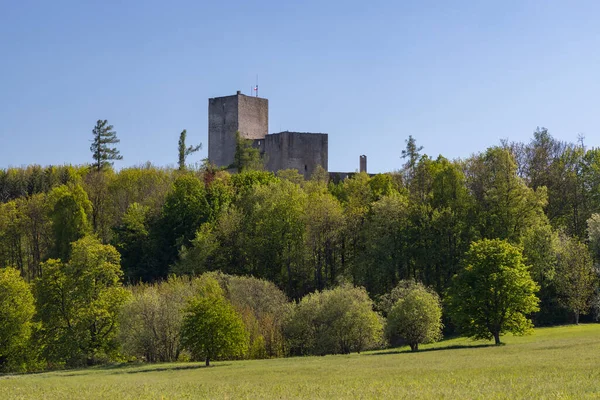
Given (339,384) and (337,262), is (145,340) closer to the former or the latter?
(337,262)

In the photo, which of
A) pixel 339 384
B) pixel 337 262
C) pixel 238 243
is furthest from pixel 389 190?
pixel 339 384

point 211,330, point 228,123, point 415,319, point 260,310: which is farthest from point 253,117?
point 211,330

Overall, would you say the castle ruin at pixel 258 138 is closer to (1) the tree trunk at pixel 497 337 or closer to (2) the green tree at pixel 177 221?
(2) the green tree at pixel 177 221

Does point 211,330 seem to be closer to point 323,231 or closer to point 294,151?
point 323,231

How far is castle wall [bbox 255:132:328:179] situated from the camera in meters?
94.8

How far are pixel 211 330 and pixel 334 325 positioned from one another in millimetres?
9251

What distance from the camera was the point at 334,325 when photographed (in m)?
54.5

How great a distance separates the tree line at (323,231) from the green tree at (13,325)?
132 cm

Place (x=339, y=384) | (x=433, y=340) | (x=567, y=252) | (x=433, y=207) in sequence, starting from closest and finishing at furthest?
(x=339, y=384), (x=433, y=340), (x=567, y=252), (x=433, y=207)

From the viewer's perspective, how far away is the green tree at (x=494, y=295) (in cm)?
5203

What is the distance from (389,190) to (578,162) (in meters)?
18.7

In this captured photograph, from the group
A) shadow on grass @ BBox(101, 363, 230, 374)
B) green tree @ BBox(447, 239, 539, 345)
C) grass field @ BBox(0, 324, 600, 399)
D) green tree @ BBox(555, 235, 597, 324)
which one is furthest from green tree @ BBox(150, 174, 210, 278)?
green tree @ BBox(555, 235, 597, 324)

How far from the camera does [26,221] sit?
8162 centimetres

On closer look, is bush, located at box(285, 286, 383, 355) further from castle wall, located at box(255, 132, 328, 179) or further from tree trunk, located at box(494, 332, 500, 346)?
castle wall, located at box(255, 132, 328, 179)
